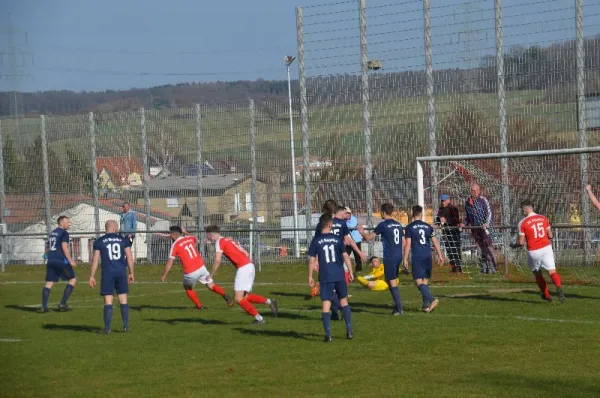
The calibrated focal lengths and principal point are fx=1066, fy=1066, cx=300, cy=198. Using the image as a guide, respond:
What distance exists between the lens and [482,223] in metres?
25.6

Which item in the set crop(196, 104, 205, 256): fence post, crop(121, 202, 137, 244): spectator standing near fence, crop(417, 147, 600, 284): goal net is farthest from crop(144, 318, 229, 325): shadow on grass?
crop(121, 202, 137, 244): spectator standing near fence

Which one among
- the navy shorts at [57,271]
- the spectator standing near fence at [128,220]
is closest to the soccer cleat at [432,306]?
the navy shorts at [57,271]

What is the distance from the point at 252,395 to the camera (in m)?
11.6

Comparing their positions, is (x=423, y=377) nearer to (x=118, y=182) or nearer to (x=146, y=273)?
(x=146, y=273)

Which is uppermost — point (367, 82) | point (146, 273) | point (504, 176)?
point (367, 82)

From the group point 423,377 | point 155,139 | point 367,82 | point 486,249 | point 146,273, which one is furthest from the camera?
point 155,139

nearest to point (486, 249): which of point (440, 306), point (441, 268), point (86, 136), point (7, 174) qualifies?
point (441, 268)

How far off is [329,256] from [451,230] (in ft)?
34.7

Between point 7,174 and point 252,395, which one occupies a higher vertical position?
point 7,174

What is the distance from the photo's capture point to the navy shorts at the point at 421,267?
62.4 feet

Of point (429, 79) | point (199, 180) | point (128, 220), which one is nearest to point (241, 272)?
point (429, 79)

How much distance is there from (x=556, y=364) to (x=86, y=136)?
2718 cm

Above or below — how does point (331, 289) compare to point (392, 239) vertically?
below

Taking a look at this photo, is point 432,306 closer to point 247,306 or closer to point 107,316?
point 247,306
